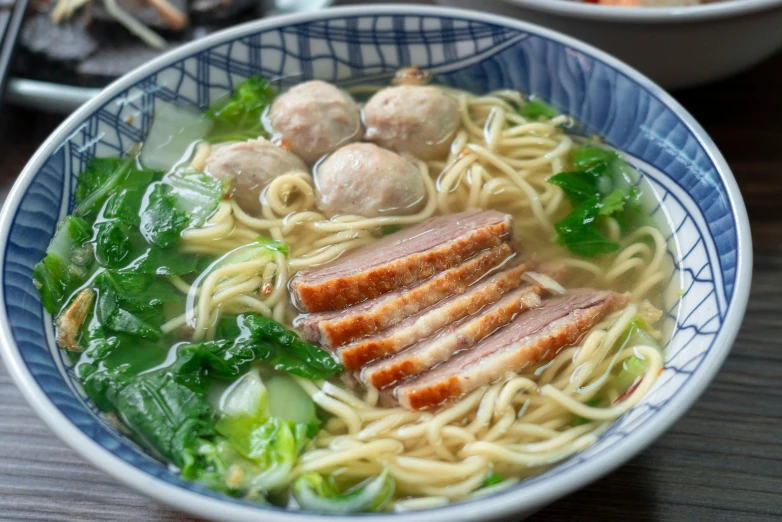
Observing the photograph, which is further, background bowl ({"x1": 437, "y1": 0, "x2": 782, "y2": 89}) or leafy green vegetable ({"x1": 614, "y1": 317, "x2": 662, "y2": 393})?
background bowl ({"x1": 437, "y1": 0, "x2": 782, "y2": 89})

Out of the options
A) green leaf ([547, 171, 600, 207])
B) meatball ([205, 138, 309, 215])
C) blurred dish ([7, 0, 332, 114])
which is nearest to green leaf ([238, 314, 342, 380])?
meatball ([205, 138, 309, 215])

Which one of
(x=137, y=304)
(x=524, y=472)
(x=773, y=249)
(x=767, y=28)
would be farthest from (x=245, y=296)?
(x=767, y=28)

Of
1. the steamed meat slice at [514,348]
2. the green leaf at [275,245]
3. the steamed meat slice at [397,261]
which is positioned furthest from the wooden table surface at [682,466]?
the green leaf at [275,245]

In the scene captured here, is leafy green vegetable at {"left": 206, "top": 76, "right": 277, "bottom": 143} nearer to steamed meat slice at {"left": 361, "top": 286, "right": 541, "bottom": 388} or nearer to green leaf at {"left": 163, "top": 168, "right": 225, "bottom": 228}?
green leaf at {"left": 163, "top": 168, "right": 225, "bottom": 228}

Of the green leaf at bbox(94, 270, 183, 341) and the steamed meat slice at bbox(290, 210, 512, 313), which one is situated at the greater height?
the green leaf at bbox(94, 270, 183, 341)

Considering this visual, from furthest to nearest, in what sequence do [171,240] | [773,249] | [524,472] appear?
[773,249]
[171,240]
[524,472]

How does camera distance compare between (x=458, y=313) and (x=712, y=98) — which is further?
(x=712, y=98)

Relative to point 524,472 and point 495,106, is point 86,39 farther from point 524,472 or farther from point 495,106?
point 524,472
